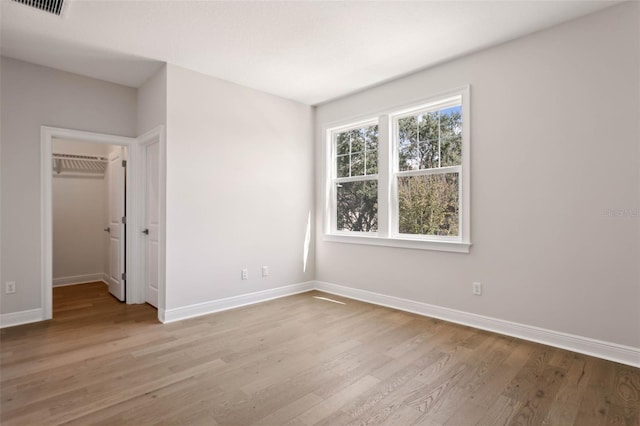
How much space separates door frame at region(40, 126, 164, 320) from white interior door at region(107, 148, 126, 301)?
12 centimetres

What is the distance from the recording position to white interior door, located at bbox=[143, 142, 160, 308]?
4043 mm

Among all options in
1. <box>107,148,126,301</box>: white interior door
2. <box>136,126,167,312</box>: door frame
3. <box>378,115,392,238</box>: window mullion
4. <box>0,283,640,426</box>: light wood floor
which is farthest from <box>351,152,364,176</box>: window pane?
<box>107,148,126,301</box>: white interior door

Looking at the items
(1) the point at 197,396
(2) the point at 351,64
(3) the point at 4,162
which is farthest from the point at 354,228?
(3) the point at 4,162

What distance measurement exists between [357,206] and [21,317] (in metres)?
3.99

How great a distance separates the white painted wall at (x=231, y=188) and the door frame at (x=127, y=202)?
0.97 feet

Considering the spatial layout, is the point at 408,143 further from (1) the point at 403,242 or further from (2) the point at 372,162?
(1) the point at 403,242

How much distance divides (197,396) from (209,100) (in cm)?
310

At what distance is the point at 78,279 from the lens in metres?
5.36

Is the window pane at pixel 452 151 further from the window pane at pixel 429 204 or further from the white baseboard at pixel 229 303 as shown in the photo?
the white baseboard at pixel 229 303

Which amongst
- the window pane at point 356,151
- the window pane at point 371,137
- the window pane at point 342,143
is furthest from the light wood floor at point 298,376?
the window pane at point 342,143

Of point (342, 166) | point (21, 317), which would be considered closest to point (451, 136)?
point (342, 166)

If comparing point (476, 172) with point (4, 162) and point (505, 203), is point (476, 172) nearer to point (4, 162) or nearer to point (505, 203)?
point (505, 203)

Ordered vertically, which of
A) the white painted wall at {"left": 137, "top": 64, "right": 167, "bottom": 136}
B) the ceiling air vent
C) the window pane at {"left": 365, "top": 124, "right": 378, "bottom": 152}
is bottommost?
the window pane at {"left": 365, "top": 124, "right": 378, "bottom": 152}

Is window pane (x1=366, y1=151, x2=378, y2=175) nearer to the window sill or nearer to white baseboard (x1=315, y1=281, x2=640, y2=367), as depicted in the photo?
→ the window sill
